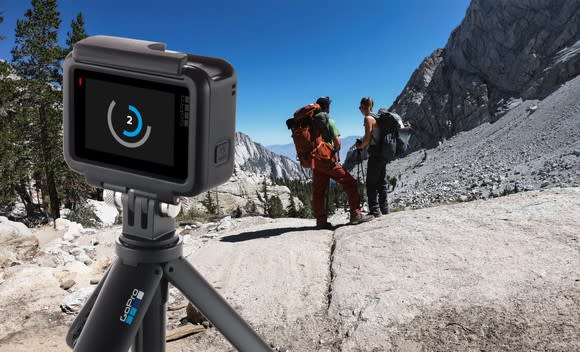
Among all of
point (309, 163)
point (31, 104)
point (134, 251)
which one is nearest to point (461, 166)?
point (31, 104)

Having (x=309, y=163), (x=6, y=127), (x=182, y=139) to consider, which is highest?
(x=182, y=139)

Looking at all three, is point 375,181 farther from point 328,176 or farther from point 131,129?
point 131,129

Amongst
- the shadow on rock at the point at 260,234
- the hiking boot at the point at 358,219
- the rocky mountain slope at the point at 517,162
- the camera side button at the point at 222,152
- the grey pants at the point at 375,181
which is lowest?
the rocky mountain slope at the point at 517,162

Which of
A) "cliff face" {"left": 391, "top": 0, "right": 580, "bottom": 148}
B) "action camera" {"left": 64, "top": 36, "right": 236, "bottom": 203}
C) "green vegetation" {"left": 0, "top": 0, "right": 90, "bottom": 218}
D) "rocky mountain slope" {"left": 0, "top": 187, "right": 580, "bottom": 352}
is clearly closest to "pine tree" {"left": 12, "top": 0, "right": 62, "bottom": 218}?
"green vegetation" {"left": 0, "top": 0, "right": 90, "bottom": 218}

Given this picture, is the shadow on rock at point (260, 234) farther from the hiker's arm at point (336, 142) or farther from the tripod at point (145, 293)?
the tripod at point (145, 293)

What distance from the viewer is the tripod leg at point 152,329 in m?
1.72

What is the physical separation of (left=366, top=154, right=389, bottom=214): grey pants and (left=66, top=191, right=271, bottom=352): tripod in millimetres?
6739

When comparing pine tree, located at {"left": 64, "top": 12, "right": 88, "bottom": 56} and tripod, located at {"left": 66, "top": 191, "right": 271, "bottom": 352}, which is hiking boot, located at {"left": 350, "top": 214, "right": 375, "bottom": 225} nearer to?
tripod, located at {"left": 66, "top": 191, "right": 271, "bottom": 352}

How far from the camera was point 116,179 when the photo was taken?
1655 millimetres

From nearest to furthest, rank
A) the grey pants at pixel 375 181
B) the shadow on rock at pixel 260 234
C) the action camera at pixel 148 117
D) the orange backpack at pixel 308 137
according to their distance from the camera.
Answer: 1. the action camera at pixel 148 117
2. the orange backpack at pixel 308 137
3. the shadow on rock at pixel 260 234
4. the grey pants at pixel 375 181

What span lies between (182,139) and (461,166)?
5865cm

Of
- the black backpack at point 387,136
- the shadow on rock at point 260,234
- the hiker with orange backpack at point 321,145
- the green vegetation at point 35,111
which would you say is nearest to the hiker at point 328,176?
the hiker with orange backpack at point 321,145

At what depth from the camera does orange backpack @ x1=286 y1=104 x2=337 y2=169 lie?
764 centimetres

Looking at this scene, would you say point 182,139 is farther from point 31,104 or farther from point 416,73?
point 416,73
